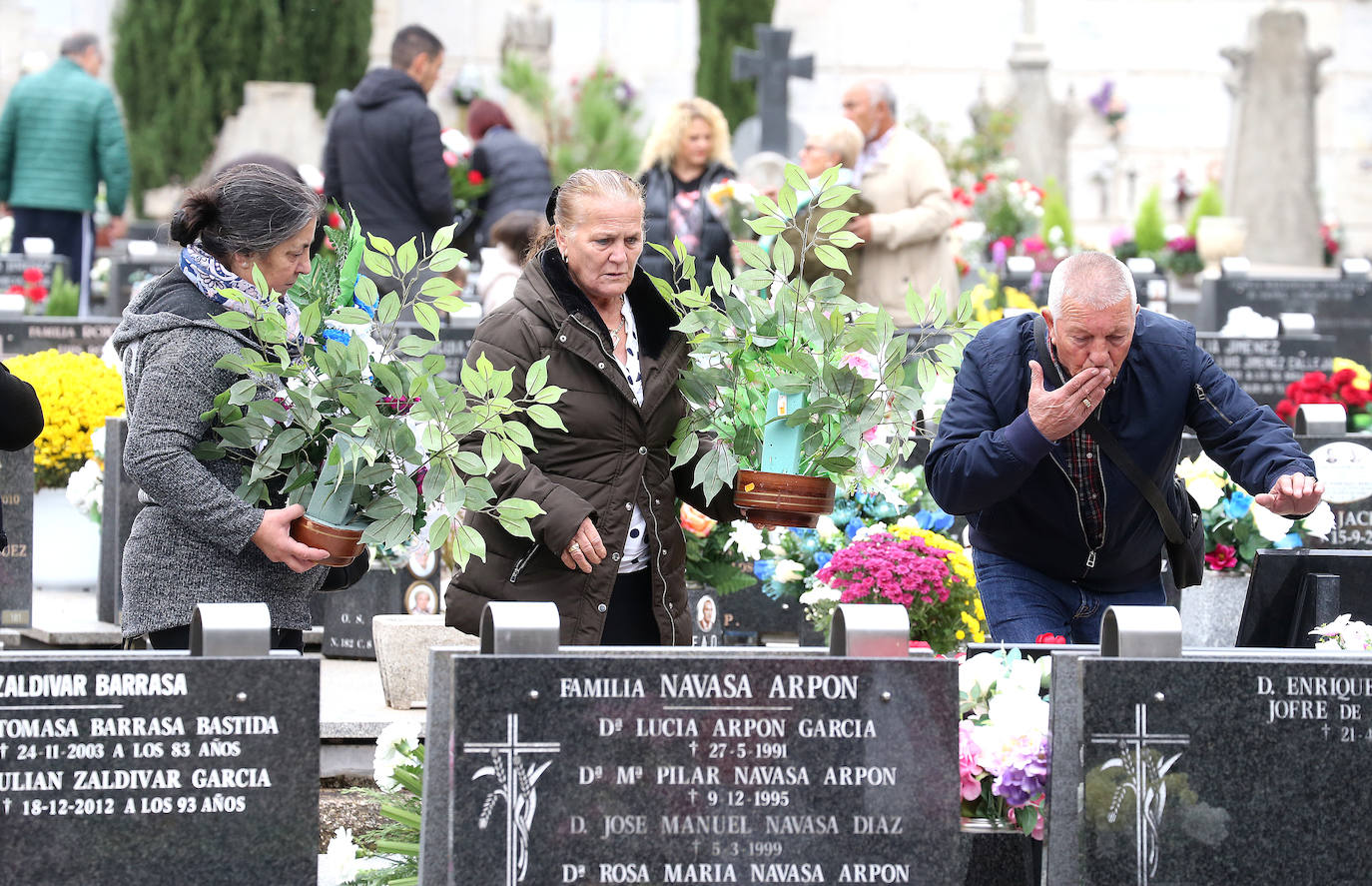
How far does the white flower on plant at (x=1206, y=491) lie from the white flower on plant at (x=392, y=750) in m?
3.18

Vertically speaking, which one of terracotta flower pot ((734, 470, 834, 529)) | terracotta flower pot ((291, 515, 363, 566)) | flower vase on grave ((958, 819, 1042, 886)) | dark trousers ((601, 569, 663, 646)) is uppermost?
terracotta flower pot ((734, 470, 834, 529))

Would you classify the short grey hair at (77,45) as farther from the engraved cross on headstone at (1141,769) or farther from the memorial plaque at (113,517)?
the engraved cross on headstone at (1141,769)

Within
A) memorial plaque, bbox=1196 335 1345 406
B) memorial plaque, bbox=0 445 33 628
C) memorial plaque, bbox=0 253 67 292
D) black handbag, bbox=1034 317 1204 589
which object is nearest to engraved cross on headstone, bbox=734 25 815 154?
memorial plaque, bbox=0 253 67 292

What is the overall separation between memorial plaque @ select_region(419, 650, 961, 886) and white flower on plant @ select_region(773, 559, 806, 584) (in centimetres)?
303

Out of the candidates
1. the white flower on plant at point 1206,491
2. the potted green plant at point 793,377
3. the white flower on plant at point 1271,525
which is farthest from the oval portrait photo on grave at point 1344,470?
the potted green plant at point 793,377

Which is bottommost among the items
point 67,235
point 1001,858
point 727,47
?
point 1001,858

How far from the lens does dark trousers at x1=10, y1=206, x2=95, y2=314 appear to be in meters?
12.0

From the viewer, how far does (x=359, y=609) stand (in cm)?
600

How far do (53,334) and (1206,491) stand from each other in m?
5.53

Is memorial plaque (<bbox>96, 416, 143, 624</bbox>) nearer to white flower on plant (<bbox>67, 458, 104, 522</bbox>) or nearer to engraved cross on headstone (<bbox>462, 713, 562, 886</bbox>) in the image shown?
white flower on plant (<bbox>67, 458, 104, 522</bbox>)

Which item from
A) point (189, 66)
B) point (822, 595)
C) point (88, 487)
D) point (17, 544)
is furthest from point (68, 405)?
point (189, 66)

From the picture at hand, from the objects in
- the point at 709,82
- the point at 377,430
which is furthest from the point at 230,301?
the point at 709,82

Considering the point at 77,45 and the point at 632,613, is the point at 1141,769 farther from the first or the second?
the point at 77,45

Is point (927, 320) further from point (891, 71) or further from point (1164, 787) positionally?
point (891, 71)
